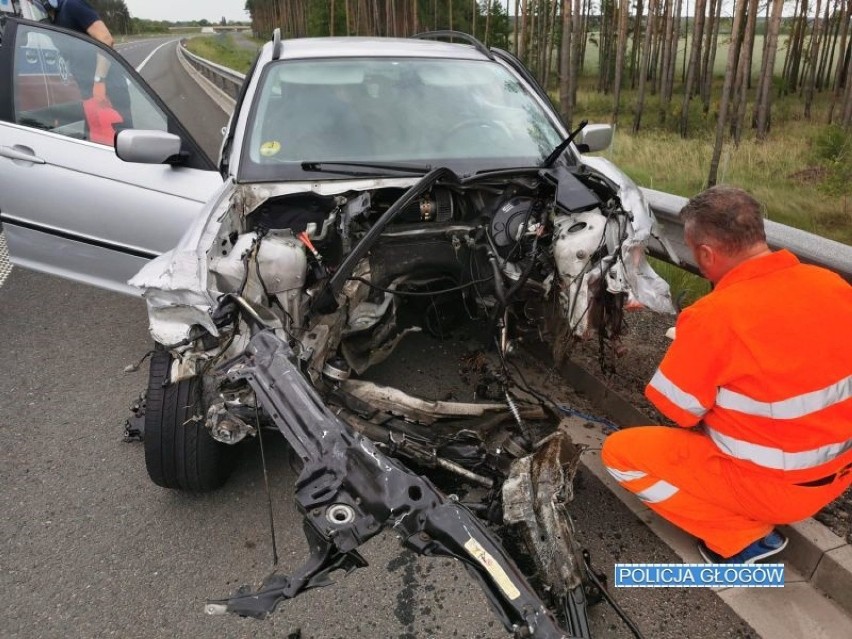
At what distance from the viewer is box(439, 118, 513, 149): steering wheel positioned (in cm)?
355

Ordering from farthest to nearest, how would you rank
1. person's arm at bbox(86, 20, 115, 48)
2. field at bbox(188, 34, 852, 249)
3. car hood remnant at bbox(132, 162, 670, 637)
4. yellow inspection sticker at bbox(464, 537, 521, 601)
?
field at bbox(188, 34, 852, 249) < person's arm at bbox(86, 20, 115, 48) < car hood remnant at bbox(132, 162, 670, 637) < yellow inspection sticker at bbox(464, 537, 521, 601)

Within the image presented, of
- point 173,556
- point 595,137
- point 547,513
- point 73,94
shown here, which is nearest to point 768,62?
point 595,137

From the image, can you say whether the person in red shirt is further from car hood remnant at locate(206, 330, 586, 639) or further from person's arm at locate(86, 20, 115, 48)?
person's arm at locate(86, 20, 115, 48)

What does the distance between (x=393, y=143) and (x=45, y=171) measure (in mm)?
2088

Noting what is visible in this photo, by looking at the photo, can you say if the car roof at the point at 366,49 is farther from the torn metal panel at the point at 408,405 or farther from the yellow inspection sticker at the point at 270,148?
the torn metal panel at the point at 408,405

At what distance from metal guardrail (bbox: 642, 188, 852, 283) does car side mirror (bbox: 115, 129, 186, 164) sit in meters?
2.63

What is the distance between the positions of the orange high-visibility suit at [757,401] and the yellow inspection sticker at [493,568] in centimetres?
101

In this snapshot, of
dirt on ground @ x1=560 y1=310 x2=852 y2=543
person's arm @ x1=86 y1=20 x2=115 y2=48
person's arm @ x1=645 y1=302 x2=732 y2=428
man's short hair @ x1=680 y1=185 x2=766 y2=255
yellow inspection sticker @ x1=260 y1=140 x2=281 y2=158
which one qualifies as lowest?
dirt on ground @ x1=560 y1=310 x2=852 y2=543

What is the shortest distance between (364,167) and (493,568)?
217 centimetres

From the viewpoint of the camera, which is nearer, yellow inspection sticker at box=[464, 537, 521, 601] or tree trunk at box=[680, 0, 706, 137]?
yellow inspection sticker at box=[464, 537, 521, 601]

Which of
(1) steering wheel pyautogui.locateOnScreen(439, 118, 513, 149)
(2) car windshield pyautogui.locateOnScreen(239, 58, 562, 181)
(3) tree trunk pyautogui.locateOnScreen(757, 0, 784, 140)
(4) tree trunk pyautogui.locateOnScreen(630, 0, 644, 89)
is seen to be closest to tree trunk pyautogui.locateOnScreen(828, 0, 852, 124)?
(3) tree trunk pyautogui.locateOnScreen(757, 0, 784, 140)

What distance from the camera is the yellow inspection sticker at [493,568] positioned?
66.4 inches

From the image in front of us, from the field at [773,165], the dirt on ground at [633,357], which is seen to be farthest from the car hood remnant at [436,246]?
the field at [773,165]

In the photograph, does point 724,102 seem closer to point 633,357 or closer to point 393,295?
point 633,357
